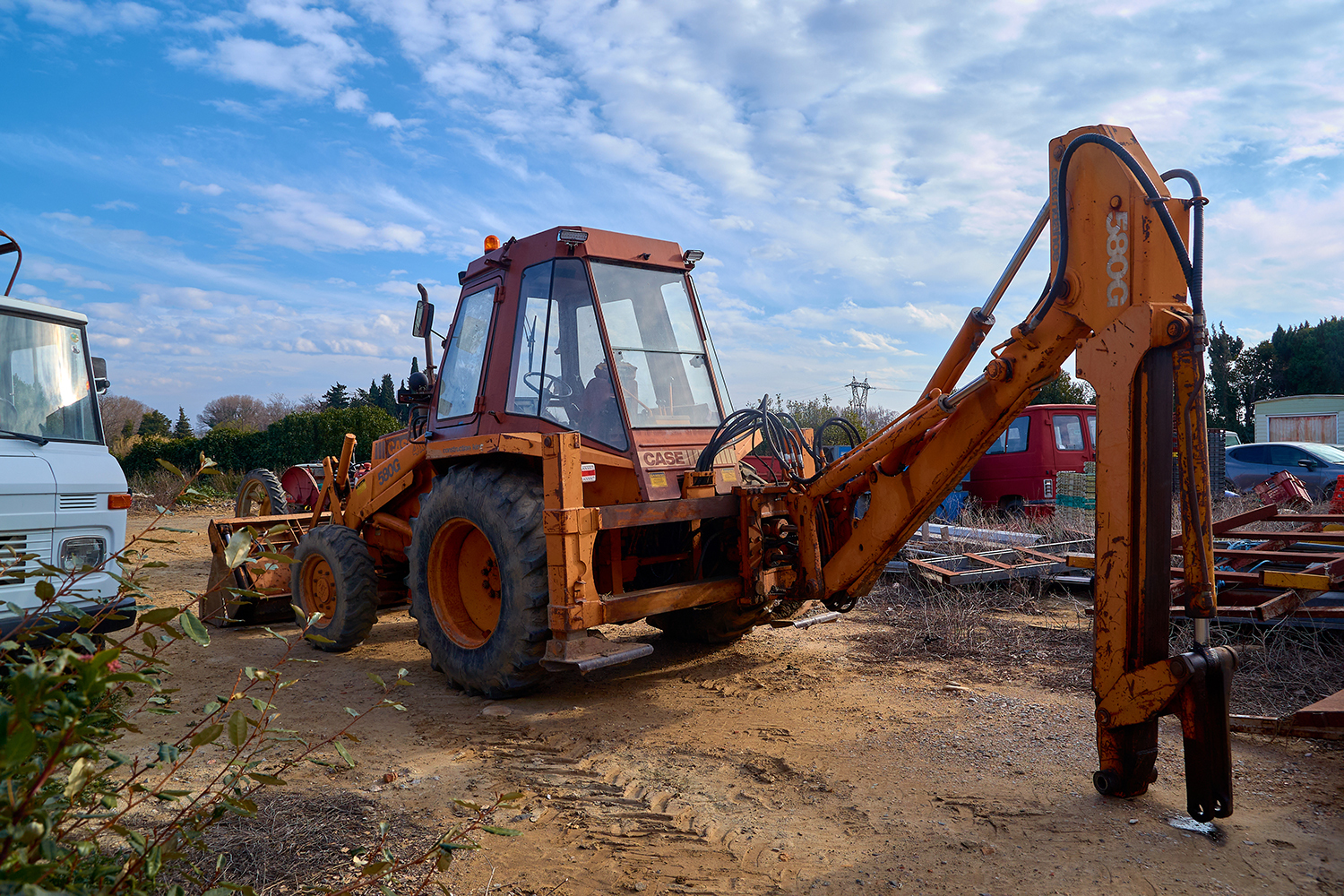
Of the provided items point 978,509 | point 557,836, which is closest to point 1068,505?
point 978,509

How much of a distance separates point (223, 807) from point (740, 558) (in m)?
3.56

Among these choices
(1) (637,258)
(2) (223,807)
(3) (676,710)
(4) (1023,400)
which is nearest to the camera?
(2) (223,807)

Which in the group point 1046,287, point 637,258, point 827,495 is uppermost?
point 637,258

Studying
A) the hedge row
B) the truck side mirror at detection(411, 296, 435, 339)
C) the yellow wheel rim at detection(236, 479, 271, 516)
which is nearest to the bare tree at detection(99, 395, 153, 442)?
the hedge row

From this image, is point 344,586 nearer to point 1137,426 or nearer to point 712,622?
point 712,622

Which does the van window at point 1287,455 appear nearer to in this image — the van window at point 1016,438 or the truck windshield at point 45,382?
the van window at point 1016,438

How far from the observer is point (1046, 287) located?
11.9 feet

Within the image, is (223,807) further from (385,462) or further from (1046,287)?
(385,462)

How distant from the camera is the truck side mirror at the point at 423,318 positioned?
6.02 m

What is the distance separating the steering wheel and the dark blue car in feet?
42.5

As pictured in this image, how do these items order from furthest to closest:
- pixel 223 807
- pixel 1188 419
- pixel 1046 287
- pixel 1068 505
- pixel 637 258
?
pixel 1068 505 → pixel 637 258 → pixel 1046 287 → pixel 1188 419 → pixel 223 807

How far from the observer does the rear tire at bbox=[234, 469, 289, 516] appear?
1039cm

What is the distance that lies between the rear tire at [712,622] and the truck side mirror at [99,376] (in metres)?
4.11

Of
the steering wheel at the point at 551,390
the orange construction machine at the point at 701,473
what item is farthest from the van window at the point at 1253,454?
the steering wheel at the point at 551,390
